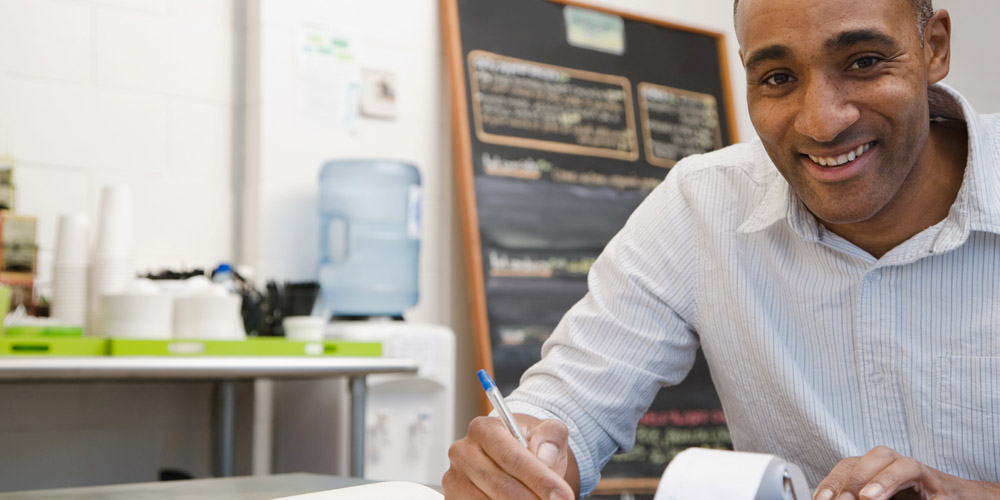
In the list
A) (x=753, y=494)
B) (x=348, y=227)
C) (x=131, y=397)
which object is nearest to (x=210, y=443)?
(x=131, y=397)

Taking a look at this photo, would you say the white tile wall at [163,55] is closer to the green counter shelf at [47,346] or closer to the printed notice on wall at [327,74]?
the printed notice on wall at [327,74]

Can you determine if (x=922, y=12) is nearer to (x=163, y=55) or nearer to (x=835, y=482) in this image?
(x=835, y=482)

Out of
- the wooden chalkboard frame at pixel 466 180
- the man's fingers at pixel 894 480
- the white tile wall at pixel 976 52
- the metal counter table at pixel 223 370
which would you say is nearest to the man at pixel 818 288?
the man's fingers at pixel 894 480

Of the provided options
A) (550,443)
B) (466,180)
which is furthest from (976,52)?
(550,443)

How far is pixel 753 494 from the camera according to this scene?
2.48 ft

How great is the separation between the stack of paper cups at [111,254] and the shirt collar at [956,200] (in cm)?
155

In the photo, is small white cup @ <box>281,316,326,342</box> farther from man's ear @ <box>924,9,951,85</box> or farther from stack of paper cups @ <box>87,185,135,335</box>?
man's ear @ <box>924,9,951,85</box>

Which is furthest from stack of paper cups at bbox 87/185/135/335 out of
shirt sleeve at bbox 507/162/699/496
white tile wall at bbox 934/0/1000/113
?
white tile wall at bbox 934/0/1000/113

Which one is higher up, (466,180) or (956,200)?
(466,180)

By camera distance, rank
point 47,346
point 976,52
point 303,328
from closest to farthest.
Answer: point 47,346 < point 303,328 < point 976,52

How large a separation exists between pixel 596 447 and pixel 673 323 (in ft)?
0.71

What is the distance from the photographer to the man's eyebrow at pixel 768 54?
1124mm

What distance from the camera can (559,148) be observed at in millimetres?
3449

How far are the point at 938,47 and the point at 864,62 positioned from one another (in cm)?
16
